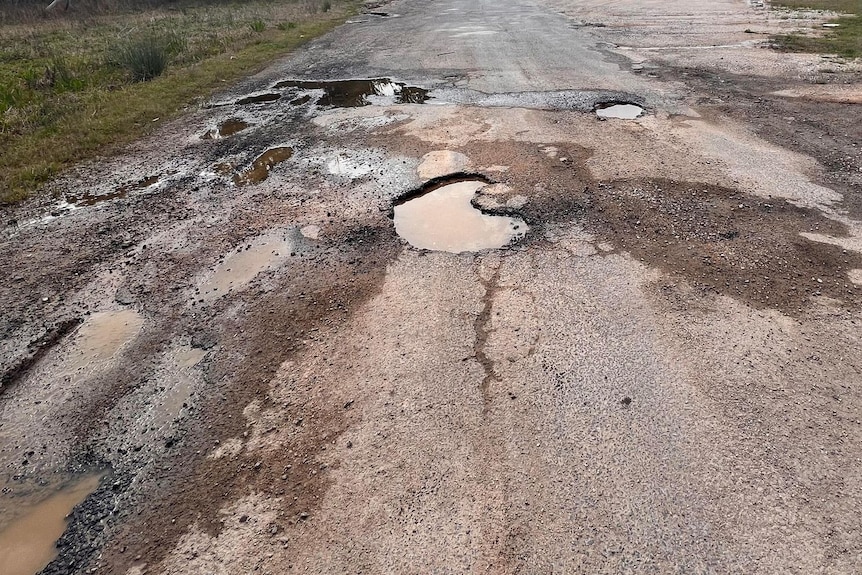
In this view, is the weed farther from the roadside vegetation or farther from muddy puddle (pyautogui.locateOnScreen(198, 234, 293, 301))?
muddy puddle (pyautogui.locateOnScreen(198, 234, 293, 301))

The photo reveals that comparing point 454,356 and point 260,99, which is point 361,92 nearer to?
point 260,99

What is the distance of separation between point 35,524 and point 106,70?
12.5m

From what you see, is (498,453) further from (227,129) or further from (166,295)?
(227,129)

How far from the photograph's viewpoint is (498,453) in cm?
298

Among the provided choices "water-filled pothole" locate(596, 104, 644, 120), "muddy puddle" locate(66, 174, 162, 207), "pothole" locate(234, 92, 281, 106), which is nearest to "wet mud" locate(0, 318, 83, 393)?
"muddy puddle" locate(66, 174, 162, 207)

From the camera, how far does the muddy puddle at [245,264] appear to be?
15.0ft

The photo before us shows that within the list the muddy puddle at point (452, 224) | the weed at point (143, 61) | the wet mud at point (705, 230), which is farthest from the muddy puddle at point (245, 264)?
the weed at point (143, 61)

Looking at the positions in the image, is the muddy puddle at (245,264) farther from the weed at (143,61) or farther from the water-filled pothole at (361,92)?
the weed at (143,61)

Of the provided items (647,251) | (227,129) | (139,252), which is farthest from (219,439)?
(227,129)

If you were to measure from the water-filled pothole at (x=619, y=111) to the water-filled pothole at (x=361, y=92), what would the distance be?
3015 mm

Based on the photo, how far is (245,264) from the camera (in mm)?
4871

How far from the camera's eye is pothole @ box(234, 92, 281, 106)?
31.9 ft

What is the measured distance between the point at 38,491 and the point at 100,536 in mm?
597

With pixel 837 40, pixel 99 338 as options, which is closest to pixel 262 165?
pixel 99 338
